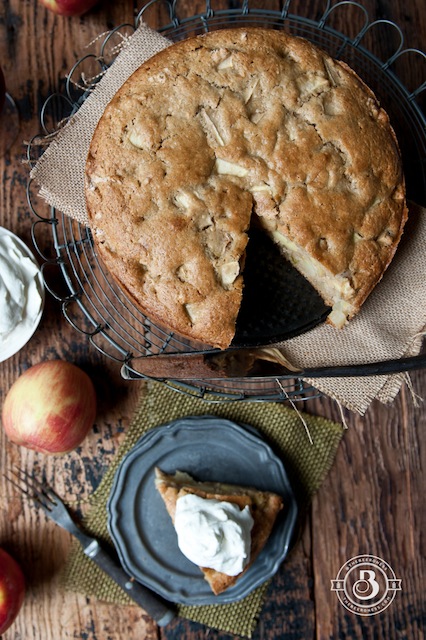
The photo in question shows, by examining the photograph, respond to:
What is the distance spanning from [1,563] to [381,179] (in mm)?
1682

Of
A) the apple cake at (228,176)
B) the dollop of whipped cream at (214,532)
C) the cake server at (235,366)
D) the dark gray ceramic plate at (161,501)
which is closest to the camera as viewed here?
the apple cake at (228,176)

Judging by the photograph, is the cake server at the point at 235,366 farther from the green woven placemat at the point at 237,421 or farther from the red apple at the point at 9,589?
the red apple at the point at 9,589

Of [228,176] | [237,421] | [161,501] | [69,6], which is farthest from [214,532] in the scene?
[69,6]

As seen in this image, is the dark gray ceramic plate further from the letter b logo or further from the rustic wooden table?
the letter b logo

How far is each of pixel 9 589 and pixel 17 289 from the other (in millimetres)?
971

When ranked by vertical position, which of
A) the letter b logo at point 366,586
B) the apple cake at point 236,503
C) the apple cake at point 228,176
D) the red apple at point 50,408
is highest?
the apple cake at point 228,176

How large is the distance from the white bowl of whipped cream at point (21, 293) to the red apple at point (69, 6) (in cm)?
75

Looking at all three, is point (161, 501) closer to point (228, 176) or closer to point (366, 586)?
point (366, 586)

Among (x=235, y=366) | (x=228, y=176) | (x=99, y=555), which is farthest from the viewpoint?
(x=99, y=555)

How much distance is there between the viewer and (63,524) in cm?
204

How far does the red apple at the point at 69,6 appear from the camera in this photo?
6.33ft

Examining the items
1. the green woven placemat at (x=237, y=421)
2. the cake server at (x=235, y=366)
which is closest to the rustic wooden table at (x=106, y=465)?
the green woven placemat at (x=237, y=421)

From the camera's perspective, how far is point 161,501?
204cm

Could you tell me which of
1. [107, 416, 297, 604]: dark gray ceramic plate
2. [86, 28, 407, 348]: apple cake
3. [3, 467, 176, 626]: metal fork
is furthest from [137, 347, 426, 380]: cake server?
[3, 467, 176, 626]: metal fork
